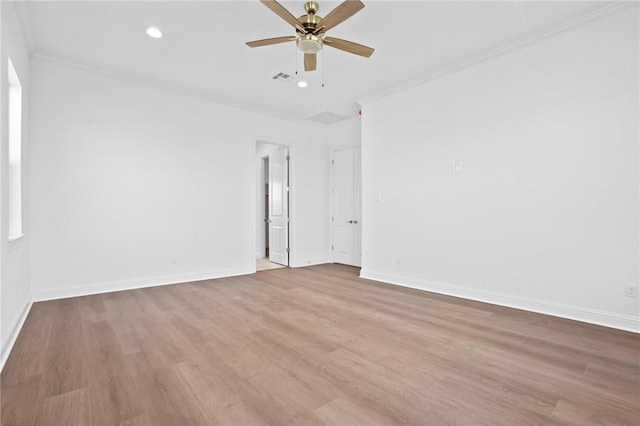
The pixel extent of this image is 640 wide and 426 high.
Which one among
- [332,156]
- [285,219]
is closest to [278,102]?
[332,156]

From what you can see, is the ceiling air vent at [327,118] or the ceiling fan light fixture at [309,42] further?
the ceiling air vent at [327,118]

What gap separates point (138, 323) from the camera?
3.04 metres

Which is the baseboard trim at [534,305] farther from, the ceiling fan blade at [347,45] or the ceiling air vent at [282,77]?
the ceiling air vent at [282,77]

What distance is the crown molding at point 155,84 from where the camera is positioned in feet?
12.5

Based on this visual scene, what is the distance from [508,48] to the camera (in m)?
3.53

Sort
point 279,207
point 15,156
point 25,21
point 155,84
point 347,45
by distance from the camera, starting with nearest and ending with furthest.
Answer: point 347,45
point 25,21
point 15,156
point 155,84
point 279,207

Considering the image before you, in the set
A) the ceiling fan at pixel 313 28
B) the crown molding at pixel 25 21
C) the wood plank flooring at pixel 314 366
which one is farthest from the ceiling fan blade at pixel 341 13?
the crown molding at pixel 25 21

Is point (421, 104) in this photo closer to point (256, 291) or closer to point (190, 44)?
point (190, 44)

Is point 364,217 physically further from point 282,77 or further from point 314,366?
point 314,366

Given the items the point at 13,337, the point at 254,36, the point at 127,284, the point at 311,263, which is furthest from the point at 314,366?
the point at 311,263

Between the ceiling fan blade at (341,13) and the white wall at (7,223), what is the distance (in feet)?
8.19

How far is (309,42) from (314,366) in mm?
2657

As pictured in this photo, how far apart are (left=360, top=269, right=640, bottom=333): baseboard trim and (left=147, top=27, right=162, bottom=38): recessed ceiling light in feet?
14.4

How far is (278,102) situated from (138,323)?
401 cm
